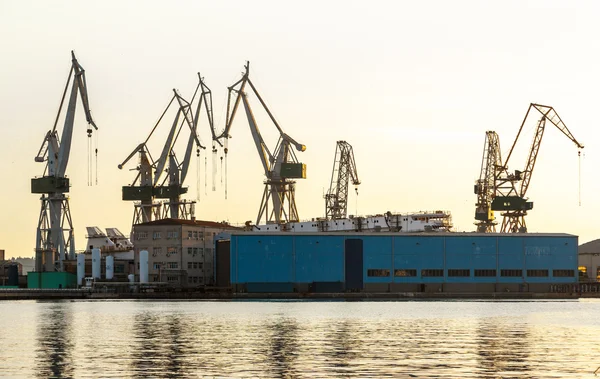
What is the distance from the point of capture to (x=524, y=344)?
74000 mm

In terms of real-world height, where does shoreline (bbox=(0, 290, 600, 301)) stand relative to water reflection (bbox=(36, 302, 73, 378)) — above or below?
below

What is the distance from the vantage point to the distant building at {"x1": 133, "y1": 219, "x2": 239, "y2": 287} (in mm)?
194750

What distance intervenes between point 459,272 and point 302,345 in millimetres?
108128

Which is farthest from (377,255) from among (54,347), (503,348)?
(54,347)

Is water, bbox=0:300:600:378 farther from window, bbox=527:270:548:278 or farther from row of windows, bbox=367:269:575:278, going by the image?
window, bbox=527:270:548:278

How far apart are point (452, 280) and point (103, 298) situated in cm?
5539

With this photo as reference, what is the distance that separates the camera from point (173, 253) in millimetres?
195375

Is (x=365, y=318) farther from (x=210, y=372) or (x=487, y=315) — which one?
(x=210, y=372)

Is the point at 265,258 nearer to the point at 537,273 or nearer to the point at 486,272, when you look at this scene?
the point at 486,272

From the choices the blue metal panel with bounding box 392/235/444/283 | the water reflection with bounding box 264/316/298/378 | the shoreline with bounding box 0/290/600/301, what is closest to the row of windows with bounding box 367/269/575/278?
the blue metal panel with bounding box 392/235/444/283

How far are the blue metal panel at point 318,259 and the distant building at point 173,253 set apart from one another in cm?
2419

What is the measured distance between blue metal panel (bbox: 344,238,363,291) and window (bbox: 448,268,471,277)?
1352cm

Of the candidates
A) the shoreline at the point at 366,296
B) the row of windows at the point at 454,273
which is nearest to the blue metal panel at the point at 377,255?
the row of windows at the point at 454,273

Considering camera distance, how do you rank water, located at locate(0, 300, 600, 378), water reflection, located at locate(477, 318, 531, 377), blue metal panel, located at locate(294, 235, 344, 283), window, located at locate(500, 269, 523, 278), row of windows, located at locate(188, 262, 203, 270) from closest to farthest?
1. water, located at locate(0, 300, 600, 378)
2. water reflection, located at locate(477, 318, 531, 377)
3. blue metal panel, located at locate(294, 235, 344, 283)
4. window, located at locate(500, 269, 523, 278)
5. row of windows, located at locate(188, 262, 203, 270)
